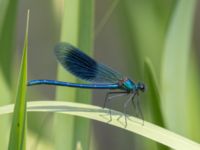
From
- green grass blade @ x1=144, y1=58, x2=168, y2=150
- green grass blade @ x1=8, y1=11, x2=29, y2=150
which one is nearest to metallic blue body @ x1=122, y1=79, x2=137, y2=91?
green grass blade @ x1=144, y1=58, x2=168, y2=150

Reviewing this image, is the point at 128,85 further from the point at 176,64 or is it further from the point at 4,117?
the point at 4,117

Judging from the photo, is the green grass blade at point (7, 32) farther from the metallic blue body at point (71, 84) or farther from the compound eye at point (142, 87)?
the compound eye at point (142, 87)

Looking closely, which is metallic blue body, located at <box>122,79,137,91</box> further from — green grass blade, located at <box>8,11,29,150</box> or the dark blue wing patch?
green grass blade, located at <box>8,11,29,150</box>

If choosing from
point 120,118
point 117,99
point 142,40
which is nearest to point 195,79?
point 142,40

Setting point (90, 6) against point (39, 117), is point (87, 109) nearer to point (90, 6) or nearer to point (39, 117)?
point (90, 6)

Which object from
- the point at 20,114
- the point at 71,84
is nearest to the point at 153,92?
the point at 71,84

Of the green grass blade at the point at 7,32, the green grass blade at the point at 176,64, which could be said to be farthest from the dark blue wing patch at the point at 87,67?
the green grass blade at the point at 176,64
